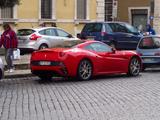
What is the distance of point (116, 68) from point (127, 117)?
8.40m

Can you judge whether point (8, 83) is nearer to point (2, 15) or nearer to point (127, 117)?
point (127, 117)

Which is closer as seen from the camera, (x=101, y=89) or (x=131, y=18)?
(x=101, y=89)

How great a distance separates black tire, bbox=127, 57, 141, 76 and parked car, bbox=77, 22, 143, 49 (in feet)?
31.8

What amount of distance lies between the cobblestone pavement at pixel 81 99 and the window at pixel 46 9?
15.7 metres

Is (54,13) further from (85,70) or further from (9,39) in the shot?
(85,70)

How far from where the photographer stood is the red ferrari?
55.9 ft

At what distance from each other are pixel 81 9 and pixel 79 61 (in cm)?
1928

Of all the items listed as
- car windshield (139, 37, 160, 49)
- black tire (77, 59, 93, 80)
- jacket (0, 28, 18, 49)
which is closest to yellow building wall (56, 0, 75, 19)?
car windshield (139, 37, 160, 49)

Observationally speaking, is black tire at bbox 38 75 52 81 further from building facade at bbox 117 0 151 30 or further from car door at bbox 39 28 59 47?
building facade at bbox 117 0 151 30

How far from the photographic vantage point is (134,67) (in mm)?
19703

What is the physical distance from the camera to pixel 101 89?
603 inches

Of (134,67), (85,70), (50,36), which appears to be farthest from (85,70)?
(50,36)


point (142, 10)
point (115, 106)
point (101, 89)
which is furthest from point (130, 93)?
point (142, 10)

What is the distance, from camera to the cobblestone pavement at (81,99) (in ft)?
35.6
